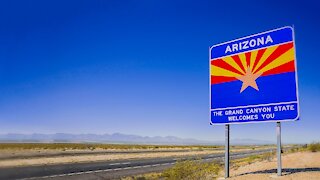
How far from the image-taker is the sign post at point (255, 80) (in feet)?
33.3

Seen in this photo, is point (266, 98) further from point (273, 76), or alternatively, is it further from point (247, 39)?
point (247, 39)

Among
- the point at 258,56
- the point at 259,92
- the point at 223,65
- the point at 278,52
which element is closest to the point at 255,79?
the point at 259,92

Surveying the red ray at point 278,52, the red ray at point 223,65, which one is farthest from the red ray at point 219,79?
the red ray at point 278,52

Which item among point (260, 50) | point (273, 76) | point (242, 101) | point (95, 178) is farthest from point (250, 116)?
point (95, 178)

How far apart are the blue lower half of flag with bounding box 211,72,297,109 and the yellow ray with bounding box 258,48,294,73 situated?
0.99 feet

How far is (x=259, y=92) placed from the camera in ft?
35.6

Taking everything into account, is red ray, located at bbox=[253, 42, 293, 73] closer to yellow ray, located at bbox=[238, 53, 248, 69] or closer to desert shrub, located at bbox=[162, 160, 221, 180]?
yellow ray, located at bbox=[238, 53, 248, 69]

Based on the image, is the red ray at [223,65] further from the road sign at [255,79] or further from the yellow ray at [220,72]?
the yellow ray at [220,72]

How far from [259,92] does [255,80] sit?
0.43m

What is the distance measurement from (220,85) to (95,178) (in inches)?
403


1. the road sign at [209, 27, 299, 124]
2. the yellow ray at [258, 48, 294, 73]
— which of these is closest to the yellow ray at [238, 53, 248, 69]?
the road sign at [209, 27, 299, 124]

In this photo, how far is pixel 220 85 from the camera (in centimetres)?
1211

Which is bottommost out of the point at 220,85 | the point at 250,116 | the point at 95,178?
the point at 95,178

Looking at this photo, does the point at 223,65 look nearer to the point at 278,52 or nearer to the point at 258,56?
the point at 258,56
